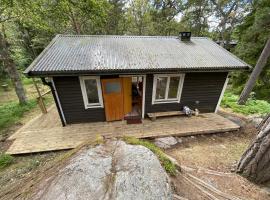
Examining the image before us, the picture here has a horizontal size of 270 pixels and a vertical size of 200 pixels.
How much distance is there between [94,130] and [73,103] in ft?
4.27

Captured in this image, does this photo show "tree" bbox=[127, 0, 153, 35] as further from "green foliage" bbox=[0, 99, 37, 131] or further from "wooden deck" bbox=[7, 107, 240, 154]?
"wooden deck" bbox=[7, 107, 240, 154]

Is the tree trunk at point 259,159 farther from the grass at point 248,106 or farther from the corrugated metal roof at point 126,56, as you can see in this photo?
the grass at point 248,106

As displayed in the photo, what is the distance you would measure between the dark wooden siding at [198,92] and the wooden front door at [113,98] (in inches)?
42.4

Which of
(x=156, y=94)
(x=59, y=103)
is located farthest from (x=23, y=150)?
(x=156, y=94)

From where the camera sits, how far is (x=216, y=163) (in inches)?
154

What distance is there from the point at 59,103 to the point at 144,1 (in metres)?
16.8

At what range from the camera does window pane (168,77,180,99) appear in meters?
5.96

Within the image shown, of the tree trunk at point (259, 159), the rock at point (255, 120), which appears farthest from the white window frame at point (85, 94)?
the rock at point (255, 120)

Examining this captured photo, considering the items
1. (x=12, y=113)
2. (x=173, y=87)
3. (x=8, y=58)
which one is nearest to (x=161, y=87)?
(x=173, y=87)

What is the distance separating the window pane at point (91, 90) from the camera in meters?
5.36

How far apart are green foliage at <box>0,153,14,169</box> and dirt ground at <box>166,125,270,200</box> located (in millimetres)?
4909

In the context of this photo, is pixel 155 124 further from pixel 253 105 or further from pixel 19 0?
pixel 19 0

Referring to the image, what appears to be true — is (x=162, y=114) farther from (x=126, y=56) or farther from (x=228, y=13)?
(x=228, y=13)

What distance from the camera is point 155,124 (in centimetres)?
600
